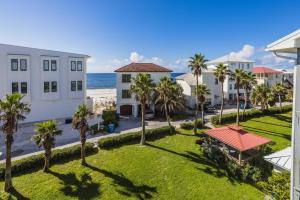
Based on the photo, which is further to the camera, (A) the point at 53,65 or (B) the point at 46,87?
(A) the point at 53,65

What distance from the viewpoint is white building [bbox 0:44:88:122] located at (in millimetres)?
36000

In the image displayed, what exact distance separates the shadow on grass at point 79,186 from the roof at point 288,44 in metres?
18.6

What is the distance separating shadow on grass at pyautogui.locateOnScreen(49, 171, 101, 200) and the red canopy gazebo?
1535 cm

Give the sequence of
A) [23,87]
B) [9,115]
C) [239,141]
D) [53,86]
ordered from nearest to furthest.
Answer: [9,115] < [239,141] < [23,87] < [53,86]

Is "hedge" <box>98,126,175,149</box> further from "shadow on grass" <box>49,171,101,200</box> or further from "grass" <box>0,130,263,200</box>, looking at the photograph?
"shadow on grass" <box>49,171,101,200</box>

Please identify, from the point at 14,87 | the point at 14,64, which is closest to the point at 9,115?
the point at 14,87

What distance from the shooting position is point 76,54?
140 feet

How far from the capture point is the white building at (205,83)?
52.7 metres

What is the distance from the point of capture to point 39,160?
23781 millimetres

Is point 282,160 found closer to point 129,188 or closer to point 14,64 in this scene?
point 129,188

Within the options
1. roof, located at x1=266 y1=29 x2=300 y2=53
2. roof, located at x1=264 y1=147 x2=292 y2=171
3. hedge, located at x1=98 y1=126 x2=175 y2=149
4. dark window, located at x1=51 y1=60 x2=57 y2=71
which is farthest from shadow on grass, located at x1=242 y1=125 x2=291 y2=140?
dark window, located at x1=51 y1=60 x2=57 y2=71

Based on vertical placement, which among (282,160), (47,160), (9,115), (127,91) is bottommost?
(47,160)

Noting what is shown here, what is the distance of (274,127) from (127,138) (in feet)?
90.4

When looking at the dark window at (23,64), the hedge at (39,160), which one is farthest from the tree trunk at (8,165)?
the dark window at (23,64)
